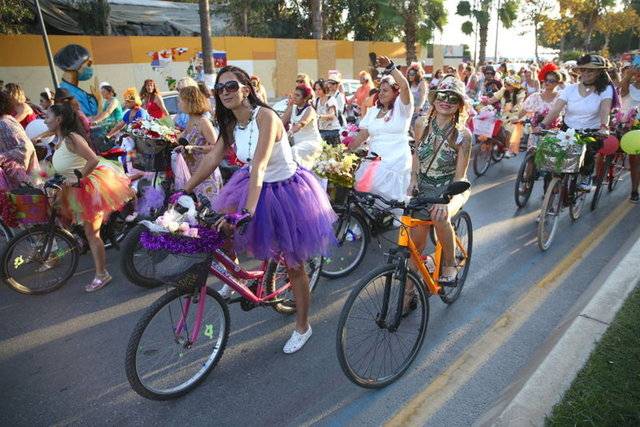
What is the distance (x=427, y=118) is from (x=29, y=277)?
4538 millimetres

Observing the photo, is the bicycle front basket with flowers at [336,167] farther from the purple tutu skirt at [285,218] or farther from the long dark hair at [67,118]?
the long dark hair at [67,118]

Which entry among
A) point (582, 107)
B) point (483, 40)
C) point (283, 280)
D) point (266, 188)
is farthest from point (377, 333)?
point (483, 40)

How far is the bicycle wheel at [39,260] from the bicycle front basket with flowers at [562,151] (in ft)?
18.4

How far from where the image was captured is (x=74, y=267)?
5047 millimetres

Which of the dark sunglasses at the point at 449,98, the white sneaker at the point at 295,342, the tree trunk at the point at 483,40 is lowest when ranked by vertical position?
the white sneaker at the point at 295,342

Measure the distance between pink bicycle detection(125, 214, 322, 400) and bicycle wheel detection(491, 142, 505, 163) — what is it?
773 cm

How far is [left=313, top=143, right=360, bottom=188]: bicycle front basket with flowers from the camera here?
4527 mm

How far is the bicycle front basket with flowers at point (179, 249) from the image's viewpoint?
2.81 metres

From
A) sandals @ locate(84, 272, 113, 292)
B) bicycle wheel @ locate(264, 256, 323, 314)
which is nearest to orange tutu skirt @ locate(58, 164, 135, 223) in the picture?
sandals @ locate(84, 272, 113, 292)

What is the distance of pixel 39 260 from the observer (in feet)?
16.0

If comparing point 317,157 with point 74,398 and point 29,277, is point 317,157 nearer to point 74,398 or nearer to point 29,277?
point 74,398

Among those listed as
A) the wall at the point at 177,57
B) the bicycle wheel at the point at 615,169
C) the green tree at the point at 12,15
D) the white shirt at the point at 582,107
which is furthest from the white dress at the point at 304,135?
the wall at the point at 177,57

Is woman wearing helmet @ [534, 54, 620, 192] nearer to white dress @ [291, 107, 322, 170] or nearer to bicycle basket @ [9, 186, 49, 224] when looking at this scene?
white dress @ [291, 107, 322, 170]

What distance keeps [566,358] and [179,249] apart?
8.68 feet
